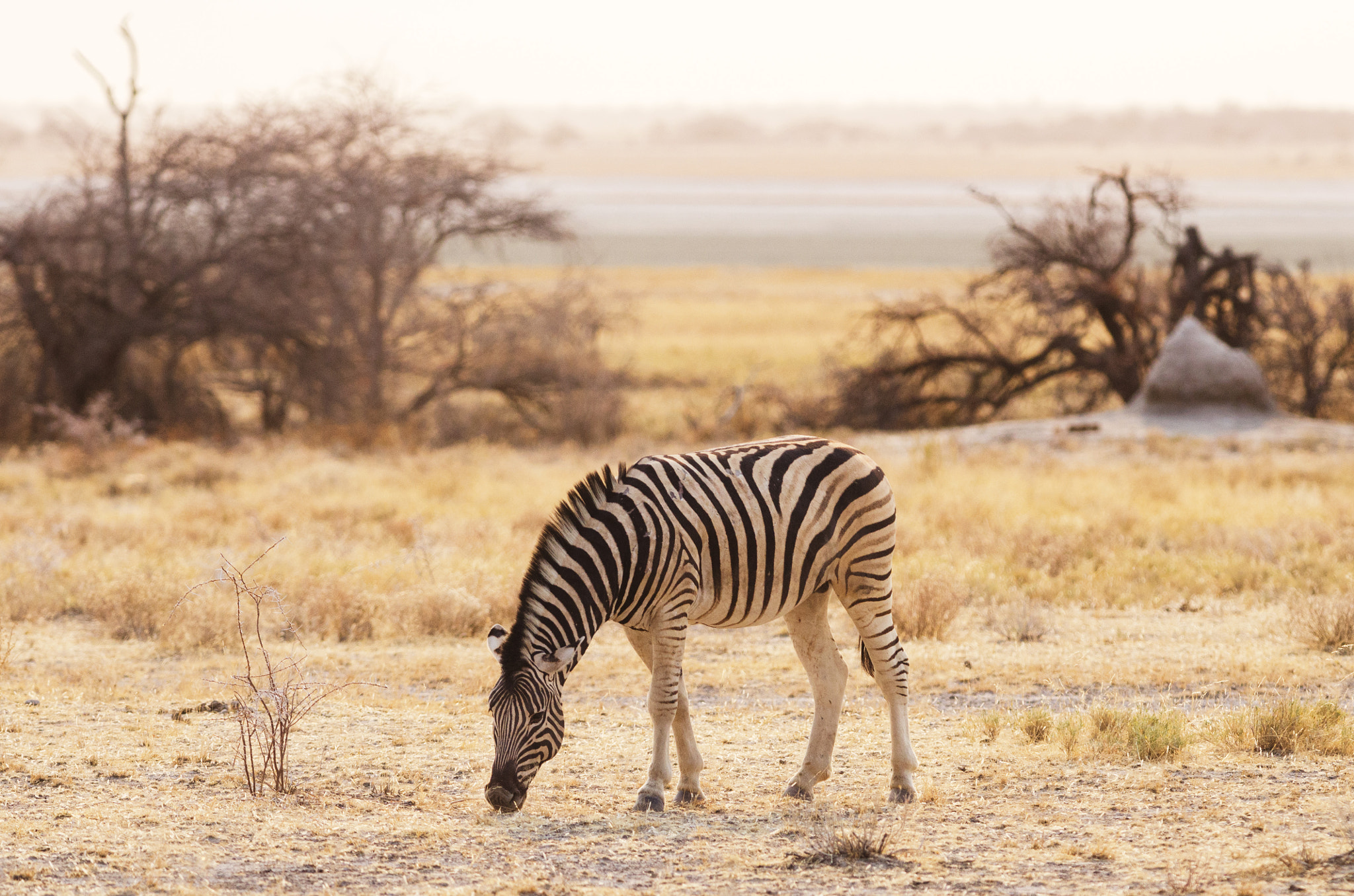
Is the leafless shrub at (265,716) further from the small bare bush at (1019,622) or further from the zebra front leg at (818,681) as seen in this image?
the small bare bush at (1019,622)

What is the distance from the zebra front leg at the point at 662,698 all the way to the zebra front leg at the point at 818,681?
27.3 inches

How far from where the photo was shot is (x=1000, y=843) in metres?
6.49

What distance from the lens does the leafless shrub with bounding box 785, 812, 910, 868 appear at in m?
6.26

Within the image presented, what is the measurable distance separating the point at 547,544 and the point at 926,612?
521 cm

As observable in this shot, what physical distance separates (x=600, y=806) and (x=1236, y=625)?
626 centimetres

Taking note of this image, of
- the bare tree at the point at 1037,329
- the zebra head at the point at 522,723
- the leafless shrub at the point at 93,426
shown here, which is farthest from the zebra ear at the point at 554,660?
the bare tree at the point at 1037,329

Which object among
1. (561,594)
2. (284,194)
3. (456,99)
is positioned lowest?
(561,594)

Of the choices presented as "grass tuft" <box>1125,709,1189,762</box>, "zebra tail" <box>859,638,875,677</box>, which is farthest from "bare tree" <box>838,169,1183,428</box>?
"zebra tail" <box>859,638,875,677</box>

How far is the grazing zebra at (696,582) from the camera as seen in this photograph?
664 centimetres

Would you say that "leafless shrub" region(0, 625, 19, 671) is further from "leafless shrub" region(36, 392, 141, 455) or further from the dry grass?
"leafless shrub" region(36, 392, 141, 455)

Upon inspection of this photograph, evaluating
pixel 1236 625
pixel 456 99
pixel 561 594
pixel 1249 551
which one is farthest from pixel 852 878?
pixel 456 99

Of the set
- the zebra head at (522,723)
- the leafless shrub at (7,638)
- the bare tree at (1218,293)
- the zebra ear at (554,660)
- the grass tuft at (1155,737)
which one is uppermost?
the bare tree at (1218,293)

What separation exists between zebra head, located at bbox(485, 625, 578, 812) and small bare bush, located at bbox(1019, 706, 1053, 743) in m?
2.93

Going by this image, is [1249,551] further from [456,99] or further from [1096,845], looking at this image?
[456,99]
